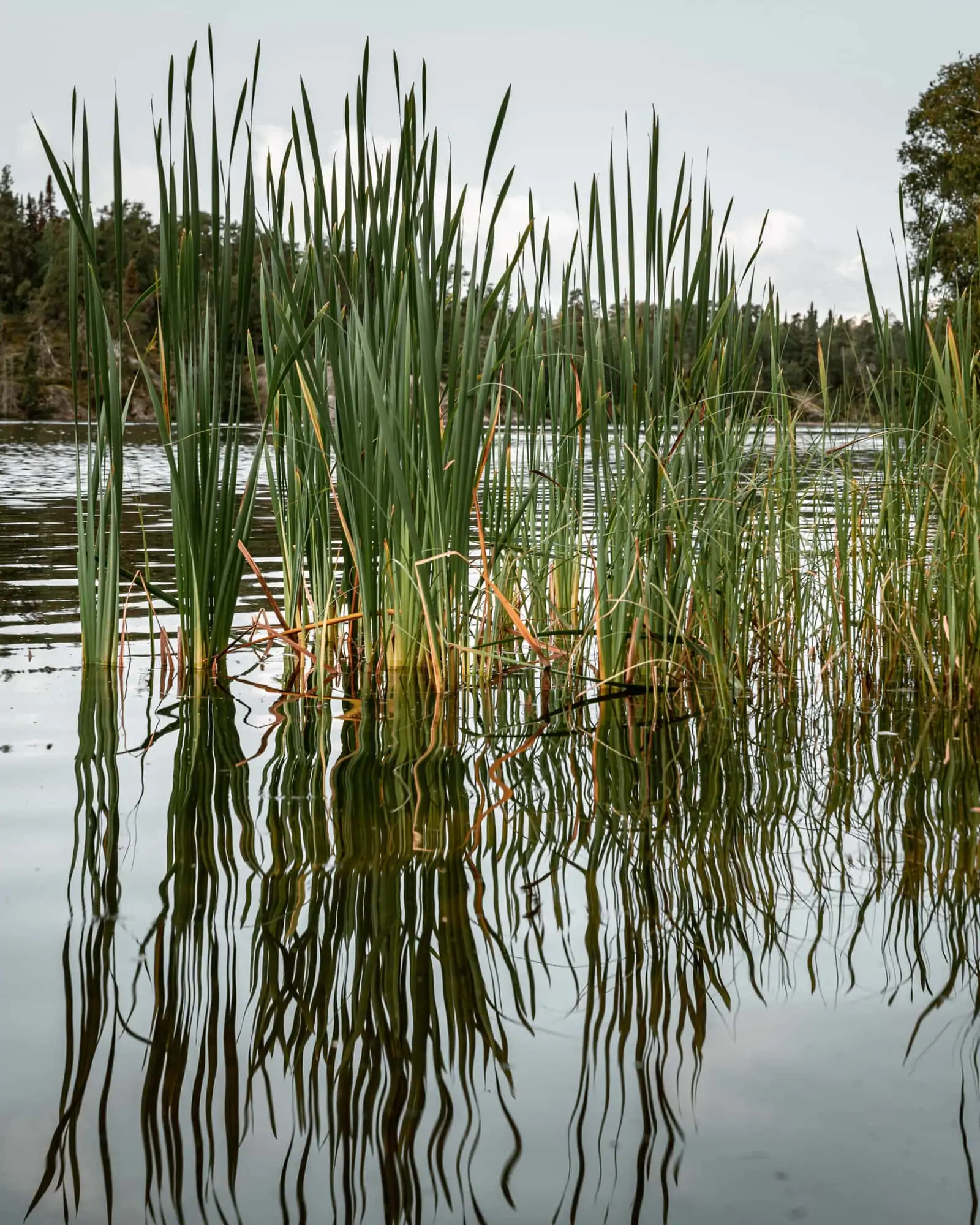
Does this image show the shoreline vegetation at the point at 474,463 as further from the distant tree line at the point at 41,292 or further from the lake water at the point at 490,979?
the distant tree line at the point at 41,292

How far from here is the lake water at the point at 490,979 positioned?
1.09 metres

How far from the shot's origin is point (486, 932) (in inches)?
62.4

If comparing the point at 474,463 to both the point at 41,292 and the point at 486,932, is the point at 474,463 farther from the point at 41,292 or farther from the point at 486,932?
the point at 41,292

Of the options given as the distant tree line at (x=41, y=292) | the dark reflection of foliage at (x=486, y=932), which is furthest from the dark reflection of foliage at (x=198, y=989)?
the distant tree line at (x=41, y=292)

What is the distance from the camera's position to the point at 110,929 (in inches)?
62.4

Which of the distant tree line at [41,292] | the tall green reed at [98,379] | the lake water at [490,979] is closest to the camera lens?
the lake water at [490,979]

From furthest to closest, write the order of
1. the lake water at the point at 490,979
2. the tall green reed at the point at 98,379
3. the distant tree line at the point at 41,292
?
the distant tree line at the point at 41,292 < the tall green reed at the point at 98,379 < the lake water at the point at 490,979

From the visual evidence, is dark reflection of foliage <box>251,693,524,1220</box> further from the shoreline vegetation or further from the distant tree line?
the distant tree line

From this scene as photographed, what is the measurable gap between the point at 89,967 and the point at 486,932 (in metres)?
0.52

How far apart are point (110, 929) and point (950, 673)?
207 centimetres

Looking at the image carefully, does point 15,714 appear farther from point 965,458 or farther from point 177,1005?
point 965,458

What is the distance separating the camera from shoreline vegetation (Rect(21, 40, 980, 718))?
9.14 feet

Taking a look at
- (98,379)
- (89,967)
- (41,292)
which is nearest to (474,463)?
(98,379)

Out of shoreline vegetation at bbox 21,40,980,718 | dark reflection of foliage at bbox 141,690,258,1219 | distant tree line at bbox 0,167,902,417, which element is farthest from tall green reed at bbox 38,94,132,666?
distant tree line at bbox 0,167,902,417
